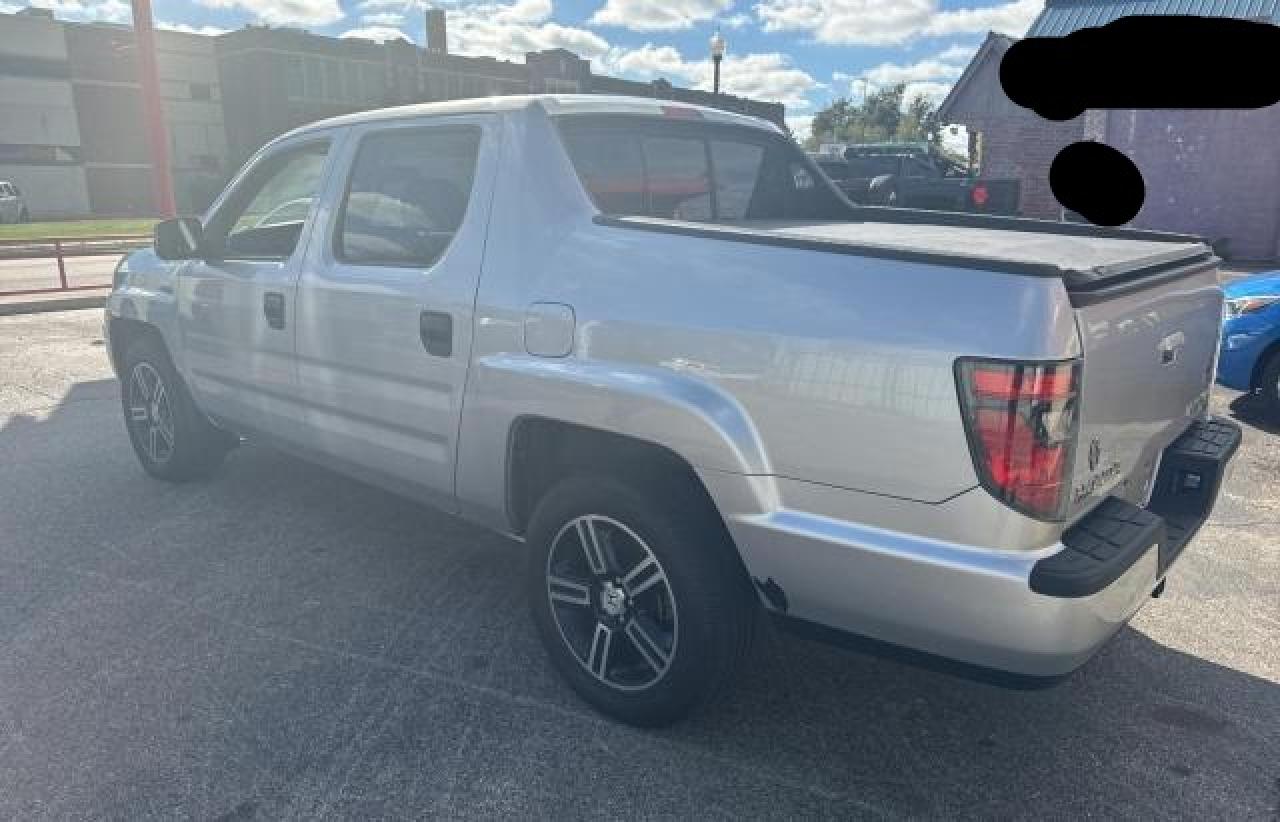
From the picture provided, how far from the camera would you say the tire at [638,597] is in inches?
107

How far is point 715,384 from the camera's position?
254 centimetres

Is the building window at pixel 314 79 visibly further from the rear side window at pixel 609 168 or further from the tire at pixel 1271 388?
the rear side window at pixel 609 168

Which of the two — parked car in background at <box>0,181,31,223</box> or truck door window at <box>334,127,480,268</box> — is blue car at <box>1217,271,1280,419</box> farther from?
parked car in background at <box>0,181,31,223</box>

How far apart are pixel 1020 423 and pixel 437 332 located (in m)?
1.93

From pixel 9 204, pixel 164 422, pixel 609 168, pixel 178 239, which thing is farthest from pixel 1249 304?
pixel 9 204

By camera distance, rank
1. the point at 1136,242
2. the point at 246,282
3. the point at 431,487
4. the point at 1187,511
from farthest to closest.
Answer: the point at 246,282, the point at 431,487, the point at 1136,242, the point at 1187,511

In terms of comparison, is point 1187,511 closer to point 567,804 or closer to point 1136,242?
point 1136,242

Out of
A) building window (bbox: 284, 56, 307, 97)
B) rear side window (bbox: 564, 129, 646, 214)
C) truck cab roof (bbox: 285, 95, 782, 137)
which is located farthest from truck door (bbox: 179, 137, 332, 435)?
building window (bbox: 284, 56, 307, 97)

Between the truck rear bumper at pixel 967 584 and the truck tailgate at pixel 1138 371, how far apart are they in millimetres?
151

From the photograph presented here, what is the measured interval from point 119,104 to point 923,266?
179ft

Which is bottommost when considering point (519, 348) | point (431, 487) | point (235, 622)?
point (235, 622)

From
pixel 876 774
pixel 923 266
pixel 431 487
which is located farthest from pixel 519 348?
pixel 876 774

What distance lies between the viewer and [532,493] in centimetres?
327

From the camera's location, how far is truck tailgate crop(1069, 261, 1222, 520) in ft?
7.54
